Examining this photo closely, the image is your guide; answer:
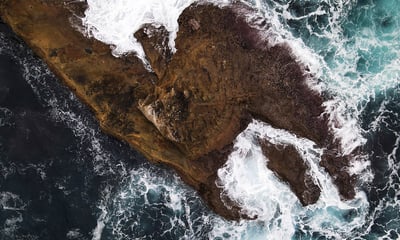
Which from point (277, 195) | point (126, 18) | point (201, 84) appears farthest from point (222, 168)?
point (126, 18)

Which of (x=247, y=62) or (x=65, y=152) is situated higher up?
(x=247, y=62)

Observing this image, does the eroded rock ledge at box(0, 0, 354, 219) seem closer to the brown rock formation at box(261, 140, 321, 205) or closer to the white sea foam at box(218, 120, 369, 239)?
the brown rock formation at box(261, 140, 321, 205)

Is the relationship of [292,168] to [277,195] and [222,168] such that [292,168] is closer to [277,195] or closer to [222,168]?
[277,195]

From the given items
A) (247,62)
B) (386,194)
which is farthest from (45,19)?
(386,194)

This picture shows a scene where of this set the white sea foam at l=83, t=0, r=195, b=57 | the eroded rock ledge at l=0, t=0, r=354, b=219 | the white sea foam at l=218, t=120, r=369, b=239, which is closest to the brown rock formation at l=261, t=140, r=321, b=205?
the eroded rock ledge at l=0, t=0, r=354, b=219

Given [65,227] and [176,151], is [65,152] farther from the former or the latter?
[176,151]
